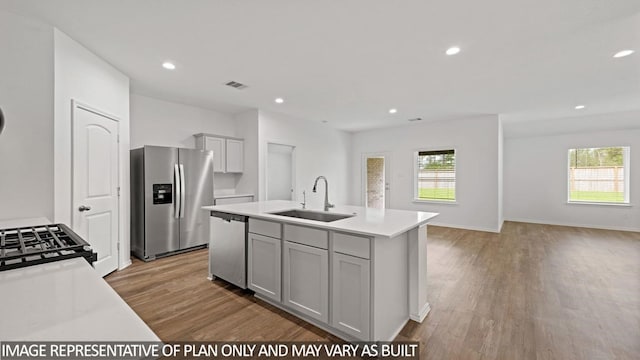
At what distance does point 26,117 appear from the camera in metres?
2.29

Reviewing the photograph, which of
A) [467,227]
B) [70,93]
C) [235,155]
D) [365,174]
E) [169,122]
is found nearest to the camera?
[70,93]

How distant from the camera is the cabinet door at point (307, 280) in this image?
2.04 meters

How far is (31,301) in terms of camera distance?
75 centimetres

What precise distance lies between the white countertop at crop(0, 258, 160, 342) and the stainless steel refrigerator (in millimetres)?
3229

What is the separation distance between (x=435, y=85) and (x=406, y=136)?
3.20m

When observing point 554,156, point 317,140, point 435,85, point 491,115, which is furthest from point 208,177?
point 554,156

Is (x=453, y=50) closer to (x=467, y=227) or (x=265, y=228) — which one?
(x=265, y=228)

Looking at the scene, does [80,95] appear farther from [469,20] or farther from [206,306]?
[469,20]

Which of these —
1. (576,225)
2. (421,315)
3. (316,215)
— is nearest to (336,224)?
(316,215)

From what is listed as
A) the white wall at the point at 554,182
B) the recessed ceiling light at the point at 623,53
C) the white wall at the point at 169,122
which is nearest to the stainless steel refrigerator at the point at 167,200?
the white wall at the point at 169,122

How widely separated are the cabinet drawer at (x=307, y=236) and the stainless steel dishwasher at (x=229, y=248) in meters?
0.63

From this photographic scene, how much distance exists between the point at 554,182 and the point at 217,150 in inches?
320

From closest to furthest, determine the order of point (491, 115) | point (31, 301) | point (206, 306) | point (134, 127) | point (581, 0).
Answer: point (31, 301)
point (581, 0)
point (206, 306)
point (134, 127)
point (491, 115)

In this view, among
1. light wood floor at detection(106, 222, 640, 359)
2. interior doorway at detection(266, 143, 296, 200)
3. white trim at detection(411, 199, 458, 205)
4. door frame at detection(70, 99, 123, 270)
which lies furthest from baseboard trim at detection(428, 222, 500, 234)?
door frame at detection(70, 99, 123, 270)
